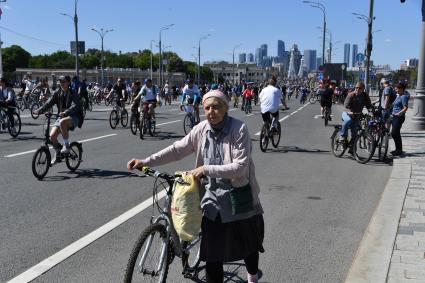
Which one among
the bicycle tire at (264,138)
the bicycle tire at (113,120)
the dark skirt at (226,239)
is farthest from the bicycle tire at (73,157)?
the bicycle tire at (113,120)

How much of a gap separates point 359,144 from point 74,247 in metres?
8.07

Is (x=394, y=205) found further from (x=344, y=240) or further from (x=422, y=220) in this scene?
(x=344, y=240)

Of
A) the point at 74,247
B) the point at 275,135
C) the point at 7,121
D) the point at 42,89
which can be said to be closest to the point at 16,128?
the point at 7,121

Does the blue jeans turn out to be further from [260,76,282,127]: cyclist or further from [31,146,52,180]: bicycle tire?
[31,146,52,180]: bicycle tire

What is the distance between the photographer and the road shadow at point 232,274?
14.4ft

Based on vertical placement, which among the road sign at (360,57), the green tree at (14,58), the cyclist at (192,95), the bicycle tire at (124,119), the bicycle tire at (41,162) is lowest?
the bicycle tire at (124,119)

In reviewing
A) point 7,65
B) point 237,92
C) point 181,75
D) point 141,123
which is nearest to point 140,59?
point 181,75

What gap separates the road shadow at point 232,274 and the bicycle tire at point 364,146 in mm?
7247

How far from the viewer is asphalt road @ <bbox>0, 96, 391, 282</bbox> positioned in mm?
4719

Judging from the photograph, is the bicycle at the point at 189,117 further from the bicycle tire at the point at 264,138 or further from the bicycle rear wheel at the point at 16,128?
the bicycle rear wheel at the point at 16,128

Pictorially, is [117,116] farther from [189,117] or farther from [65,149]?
[65,149]

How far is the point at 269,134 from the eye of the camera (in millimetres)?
13188

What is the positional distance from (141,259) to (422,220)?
3.93 metres

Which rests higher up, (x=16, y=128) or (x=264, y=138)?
(x=264, y=138)
